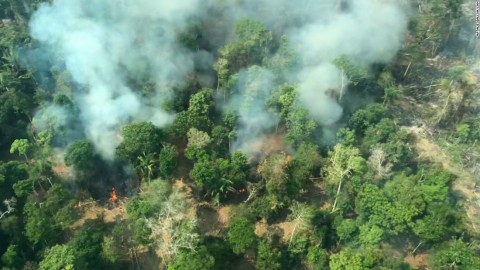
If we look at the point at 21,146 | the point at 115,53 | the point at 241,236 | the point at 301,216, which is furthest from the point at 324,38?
the point at 21,146

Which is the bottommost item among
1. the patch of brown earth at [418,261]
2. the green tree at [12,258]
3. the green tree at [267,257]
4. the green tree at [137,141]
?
the patch of brown earth at [418,261]

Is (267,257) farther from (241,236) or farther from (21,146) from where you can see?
(21,146)

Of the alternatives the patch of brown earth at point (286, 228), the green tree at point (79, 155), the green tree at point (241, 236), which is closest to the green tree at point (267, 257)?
the green tree at point (241, 236)

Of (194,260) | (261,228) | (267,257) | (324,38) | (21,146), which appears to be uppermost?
(21,146)

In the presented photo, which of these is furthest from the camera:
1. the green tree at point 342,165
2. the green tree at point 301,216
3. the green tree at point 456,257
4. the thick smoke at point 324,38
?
the thick smoke at point 324,38

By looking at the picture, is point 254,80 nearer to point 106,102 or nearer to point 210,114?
point 210,114

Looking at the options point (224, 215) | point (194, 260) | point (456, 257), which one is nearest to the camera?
point (194, 260)

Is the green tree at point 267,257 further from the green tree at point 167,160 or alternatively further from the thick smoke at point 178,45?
the thick smoke at point 178,45

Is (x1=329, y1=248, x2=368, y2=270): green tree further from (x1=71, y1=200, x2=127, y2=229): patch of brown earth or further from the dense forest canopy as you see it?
(x1=71, y1=200, x2=127, y2=229): patch of brown earth
